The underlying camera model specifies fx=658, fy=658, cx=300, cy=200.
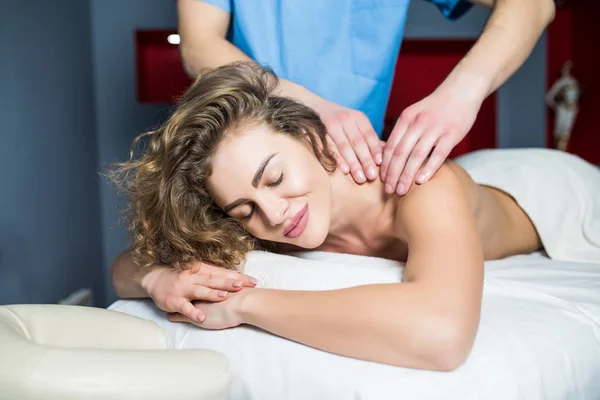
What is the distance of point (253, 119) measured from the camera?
4.71 feet

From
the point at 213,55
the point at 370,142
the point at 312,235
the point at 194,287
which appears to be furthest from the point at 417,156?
the point at 213,55

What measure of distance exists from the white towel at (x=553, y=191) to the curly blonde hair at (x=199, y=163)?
755mm

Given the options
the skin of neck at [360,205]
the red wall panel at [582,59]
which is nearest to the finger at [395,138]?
the skin of neck at [360,205]

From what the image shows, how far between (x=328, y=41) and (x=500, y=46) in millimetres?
481

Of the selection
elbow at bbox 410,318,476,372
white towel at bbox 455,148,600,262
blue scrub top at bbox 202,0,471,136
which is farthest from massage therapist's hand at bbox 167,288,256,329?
white towel at bbox 455,148,600,262

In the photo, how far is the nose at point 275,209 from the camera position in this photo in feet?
4.39

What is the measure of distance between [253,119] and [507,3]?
74 cm

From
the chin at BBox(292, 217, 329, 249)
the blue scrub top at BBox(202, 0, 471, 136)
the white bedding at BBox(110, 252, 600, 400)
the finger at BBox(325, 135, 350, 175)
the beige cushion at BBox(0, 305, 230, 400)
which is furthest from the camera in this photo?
the blue scrub top at BBox(202, 0, 471, 136)

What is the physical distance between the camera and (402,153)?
1.37 m

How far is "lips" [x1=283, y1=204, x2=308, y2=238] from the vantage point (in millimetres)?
1366

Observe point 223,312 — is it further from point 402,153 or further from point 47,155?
point 47,155

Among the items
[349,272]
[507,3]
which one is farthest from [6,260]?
[507,3]

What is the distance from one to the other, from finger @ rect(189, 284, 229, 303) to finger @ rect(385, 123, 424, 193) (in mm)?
427

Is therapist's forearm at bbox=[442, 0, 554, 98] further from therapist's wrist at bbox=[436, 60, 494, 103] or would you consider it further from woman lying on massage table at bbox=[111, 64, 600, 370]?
woman lying on massage table at bbox=[111, 64, 600, 370]
